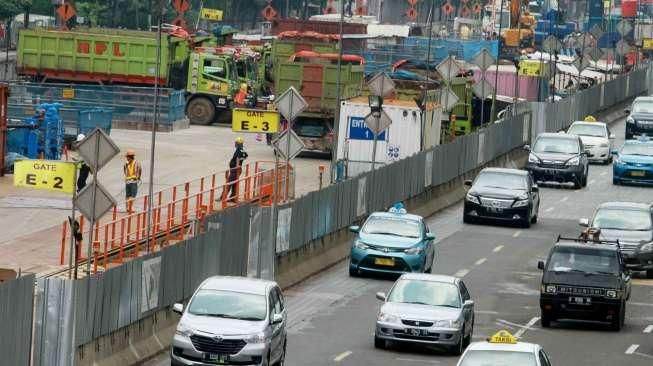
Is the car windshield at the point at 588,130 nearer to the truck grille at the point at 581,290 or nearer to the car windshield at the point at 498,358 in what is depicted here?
the truck grille at the point at 581,290

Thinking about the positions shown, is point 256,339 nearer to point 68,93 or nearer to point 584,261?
point 584,261

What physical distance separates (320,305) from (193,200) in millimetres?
10957

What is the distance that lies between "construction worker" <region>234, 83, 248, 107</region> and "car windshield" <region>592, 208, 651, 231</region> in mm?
29693

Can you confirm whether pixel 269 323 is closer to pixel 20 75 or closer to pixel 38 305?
pixel 38 305

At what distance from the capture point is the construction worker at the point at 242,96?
240 feet

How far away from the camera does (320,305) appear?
37.2 m

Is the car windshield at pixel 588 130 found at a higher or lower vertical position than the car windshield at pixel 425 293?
A: higher

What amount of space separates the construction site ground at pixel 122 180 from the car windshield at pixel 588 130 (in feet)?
30.6

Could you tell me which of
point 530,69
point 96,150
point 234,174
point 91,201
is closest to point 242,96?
point 530,69

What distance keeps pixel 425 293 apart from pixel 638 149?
31478 mm

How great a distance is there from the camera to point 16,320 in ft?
80.6

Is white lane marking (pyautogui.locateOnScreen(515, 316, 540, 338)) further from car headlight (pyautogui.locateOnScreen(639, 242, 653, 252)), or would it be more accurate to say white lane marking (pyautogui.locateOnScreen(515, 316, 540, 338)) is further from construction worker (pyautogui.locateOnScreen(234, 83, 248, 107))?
construction worker (pyautogui.locateOnScreen(234, 83, 248, 107))

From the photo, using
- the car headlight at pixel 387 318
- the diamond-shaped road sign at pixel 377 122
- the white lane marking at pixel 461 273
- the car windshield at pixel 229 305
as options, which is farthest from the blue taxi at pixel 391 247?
the car windshield at pixel 229 305

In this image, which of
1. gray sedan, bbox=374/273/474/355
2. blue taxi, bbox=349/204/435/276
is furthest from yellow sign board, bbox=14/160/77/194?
blue taxi, bbox=349/204/435/276
